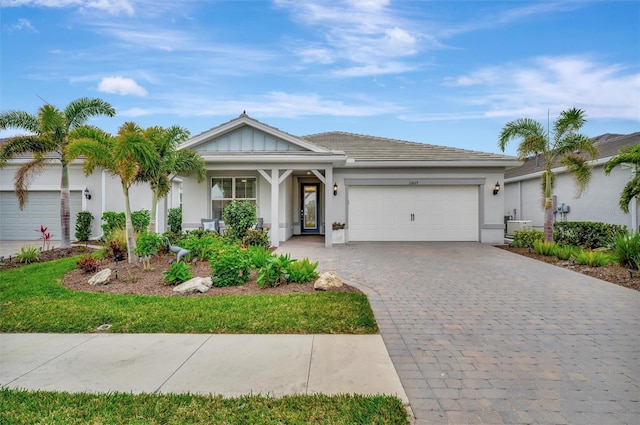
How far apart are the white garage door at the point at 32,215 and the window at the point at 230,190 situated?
6.71 metres

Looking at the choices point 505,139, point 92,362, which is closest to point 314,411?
point 92,362

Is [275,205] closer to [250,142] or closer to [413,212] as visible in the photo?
[250,142]

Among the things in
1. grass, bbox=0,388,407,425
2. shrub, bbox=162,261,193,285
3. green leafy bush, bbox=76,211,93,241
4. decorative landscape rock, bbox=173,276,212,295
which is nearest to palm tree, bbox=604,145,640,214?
grass, bbox=0,388,407,425

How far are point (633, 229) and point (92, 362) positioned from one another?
16331 millimetres

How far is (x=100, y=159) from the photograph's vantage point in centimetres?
734

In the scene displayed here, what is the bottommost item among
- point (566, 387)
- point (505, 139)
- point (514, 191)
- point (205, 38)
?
point (566, 387)

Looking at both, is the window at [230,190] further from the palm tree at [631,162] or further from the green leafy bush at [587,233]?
the green leafy bush at [587,233]

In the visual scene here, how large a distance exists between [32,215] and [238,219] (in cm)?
1101

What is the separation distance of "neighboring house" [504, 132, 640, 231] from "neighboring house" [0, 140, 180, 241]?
725 inches

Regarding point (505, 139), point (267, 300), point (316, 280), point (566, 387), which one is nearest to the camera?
point (566, 387)

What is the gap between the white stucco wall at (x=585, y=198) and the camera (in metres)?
12.1

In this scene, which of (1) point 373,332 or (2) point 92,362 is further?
(1) point 373,332

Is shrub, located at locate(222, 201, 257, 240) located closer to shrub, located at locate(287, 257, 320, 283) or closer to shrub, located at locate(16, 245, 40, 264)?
shrub, located at locate(287, 257, 320, 283)

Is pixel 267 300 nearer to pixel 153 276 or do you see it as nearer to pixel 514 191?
pixel 153 276
